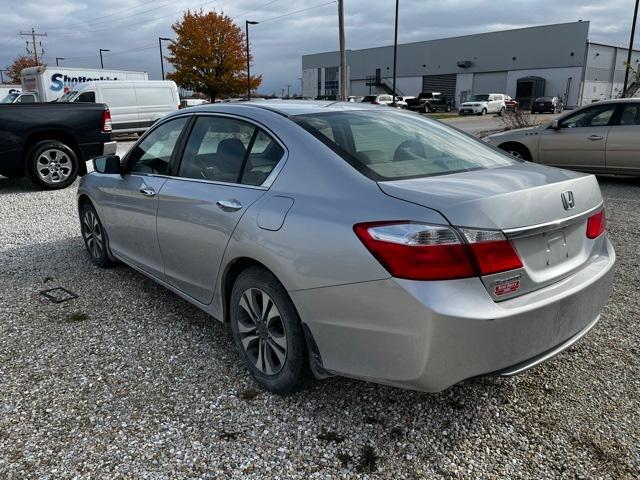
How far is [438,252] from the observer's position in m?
2.10

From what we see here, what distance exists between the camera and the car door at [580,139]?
8.90 m

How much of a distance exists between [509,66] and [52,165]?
61140 mm

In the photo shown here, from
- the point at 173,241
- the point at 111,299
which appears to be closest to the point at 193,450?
the point at 173,241

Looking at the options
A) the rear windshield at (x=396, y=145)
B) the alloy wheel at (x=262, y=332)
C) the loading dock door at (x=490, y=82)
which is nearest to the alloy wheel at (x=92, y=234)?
the alloy wheel at (x=262, y=332)

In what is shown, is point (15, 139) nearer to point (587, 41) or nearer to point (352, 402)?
point (352, 402)

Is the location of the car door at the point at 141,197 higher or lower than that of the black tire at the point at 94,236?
higher

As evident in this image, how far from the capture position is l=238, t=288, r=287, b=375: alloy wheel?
2.76 meters

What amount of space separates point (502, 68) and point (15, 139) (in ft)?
203

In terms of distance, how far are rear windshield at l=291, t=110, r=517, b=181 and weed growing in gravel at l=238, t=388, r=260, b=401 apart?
1.34m

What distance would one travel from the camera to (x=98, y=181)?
464 cm

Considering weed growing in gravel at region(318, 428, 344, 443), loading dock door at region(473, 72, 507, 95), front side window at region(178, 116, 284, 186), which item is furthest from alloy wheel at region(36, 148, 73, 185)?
loading dock door at region(473, 72, 507, 95)

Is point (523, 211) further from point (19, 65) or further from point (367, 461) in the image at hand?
point (19, 65)

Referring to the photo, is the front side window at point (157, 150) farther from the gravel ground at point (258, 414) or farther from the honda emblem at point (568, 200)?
the honda emblem at point (568, 200)

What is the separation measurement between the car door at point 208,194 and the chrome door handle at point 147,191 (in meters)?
0.13
